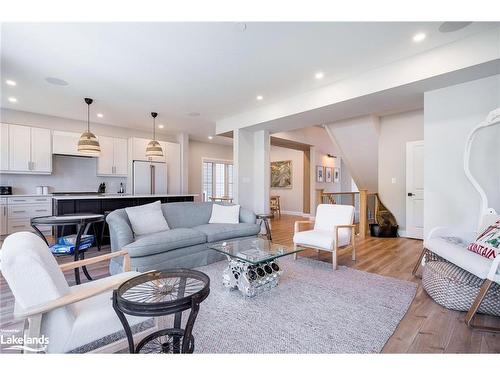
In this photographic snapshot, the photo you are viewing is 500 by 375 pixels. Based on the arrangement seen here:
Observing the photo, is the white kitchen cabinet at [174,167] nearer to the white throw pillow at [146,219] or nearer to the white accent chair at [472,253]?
the white throw pillow at [146,219]

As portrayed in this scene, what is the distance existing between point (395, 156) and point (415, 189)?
0.89m

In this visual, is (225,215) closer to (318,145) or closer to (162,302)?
(162,302)

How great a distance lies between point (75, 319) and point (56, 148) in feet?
18.2

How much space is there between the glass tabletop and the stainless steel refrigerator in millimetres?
4349

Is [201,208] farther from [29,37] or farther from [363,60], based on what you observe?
[363,60]

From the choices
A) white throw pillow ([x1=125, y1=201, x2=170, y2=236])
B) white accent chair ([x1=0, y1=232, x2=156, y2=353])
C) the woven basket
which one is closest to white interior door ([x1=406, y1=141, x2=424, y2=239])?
the woven basket

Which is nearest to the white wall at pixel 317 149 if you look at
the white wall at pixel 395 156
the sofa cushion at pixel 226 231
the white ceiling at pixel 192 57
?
the white wall at pixel 395 156

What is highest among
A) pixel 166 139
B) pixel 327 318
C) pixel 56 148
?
pixel 166 139

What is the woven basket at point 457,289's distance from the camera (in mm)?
2080

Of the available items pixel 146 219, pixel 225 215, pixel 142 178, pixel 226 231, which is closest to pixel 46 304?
pixel 146 219

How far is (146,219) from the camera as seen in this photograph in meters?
3.39

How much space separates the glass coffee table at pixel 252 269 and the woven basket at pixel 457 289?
139cm

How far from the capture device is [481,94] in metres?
2.97
